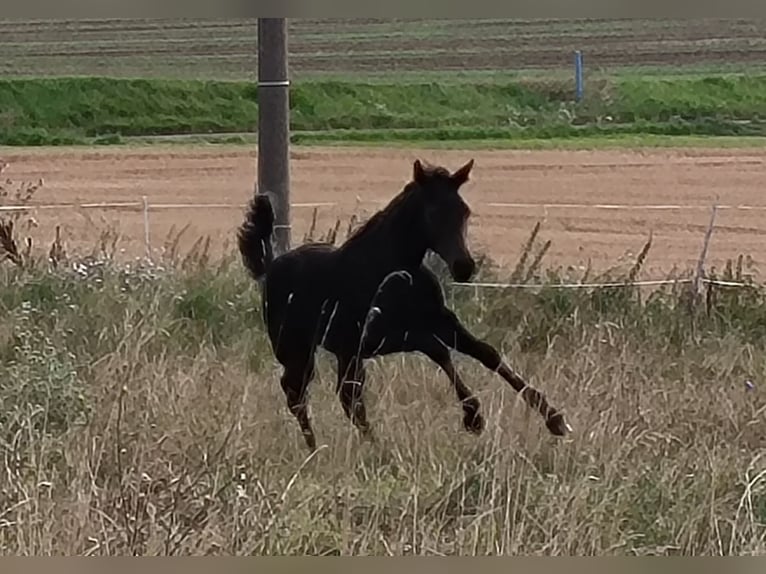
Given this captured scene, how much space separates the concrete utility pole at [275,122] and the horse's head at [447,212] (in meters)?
0.20

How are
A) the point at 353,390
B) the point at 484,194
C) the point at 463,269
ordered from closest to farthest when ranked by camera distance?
the point at 463,269, the point at 353,390, the point at 484,194

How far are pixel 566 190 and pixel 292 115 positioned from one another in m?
0.37

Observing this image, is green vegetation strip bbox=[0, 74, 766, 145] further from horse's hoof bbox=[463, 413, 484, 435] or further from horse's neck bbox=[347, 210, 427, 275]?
horse's hoof bbox=[463, 413, 484, 435]

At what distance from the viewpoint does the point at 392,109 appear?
158cm

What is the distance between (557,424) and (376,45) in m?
0.47

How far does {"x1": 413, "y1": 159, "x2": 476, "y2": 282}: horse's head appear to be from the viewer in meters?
1.39

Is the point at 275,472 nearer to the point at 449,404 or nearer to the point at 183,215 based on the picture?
the point at 449,404

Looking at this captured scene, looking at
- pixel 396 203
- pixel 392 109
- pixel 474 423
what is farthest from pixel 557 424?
pixel 392 109

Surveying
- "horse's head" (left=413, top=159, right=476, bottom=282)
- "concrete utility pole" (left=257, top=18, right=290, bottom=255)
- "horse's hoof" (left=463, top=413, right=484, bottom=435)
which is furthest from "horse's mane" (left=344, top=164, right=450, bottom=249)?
"horse's hoof" (left=463, top=413, right=484, bottom=435)

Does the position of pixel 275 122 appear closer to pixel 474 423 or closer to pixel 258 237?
pixel 258 237

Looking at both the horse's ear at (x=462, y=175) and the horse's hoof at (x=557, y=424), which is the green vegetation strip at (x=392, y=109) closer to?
the horse's ear at (x=462, y=175)

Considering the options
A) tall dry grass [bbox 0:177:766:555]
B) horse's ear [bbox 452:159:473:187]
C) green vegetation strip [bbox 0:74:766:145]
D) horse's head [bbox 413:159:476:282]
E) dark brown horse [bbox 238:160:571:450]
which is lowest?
tall dry grass [bbox 0:177:766:555]

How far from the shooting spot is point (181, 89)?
62.3 inches

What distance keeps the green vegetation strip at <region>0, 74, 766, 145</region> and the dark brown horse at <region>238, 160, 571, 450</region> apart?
0.51 feet
